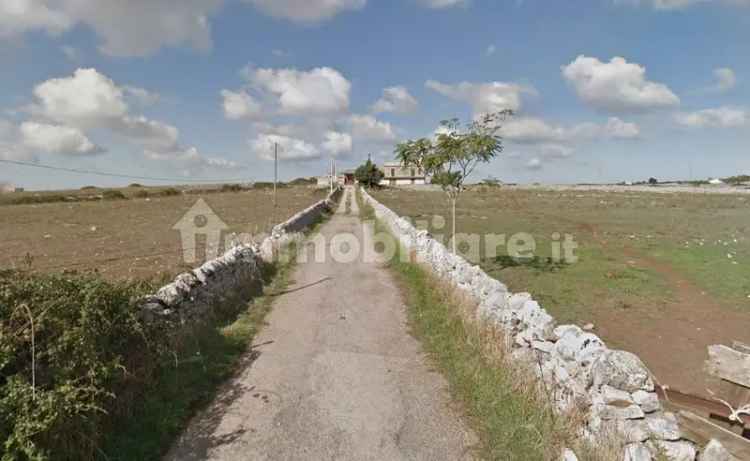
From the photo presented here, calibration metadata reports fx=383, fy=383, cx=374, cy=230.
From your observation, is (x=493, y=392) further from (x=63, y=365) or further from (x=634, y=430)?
(x=63, y=365)

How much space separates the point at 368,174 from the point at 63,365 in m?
83.8

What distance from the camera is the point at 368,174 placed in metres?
85.9

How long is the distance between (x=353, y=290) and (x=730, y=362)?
6.77 meters

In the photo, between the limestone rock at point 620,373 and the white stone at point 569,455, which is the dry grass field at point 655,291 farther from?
the white stone at point 569,455

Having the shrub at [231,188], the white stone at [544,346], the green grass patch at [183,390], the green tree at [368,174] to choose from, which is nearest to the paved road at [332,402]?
the green grass patch at [183,390]

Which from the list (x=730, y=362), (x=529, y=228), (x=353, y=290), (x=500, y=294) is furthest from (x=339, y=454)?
(x=529, y=228)

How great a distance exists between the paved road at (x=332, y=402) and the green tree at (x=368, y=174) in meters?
79.8

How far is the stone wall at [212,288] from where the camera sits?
204 inches

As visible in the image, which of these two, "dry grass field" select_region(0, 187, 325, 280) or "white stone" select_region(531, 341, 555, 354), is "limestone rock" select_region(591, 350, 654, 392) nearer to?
"white stone" select_region(531, 341, 555, 354)

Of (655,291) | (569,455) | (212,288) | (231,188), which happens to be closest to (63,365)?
(212,288)

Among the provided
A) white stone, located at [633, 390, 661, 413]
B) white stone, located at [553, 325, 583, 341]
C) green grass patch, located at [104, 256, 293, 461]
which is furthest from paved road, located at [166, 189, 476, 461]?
white stone, located at [633, 390, 661, 413]

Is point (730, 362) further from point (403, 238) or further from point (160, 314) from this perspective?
point (403, 238)

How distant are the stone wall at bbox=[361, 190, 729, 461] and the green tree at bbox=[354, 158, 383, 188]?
81.5 meters

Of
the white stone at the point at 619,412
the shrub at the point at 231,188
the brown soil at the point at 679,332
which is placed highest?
Answer: the shrub at the point at 231,188
